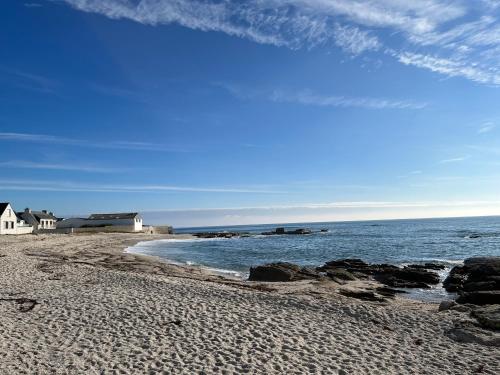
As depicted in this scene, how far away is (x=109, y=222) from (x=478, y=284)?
78.4 m

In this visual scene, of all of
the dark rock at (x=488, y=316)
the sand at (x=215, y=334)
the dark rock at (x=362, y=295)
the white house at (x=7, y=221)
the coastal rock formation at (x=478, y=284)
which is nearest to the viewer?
the sand at (x=215, y=334)

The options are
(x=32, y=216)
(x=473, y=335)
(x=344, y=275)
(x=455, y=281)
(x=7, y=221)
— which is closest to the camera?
(x=473, y=335)

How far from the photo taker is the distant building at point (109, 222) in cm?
8256

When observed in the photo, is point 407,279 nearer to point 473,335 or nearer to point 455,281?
point 455,281

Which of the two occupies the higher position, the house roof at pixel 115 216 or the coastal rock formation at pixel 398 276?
the house roof at pixel 115 216

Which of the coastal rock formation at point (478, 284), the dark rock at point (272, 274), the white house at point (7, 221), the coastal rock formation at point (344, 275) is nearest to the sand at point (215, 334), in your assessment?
the coastal rock formation at point (478, 284)

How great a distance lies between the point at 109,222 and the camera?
85812mm

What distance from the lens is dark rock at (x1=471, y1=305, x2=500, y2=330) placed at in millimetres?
11453

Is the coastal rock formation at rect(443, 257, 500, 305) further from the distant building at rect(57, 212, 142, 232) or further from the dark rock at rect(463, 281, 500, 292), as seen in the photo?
the distant building at rect(57, 212, 142, 232)

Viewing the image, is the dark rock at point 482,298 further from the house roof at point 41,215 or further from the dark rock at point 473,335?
the house roof at point 41,215

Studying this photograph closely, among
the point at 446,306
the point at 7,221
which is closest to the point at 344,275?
the point at 446,306

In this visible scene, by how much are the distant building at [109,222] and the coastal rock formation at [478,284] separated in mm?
68621

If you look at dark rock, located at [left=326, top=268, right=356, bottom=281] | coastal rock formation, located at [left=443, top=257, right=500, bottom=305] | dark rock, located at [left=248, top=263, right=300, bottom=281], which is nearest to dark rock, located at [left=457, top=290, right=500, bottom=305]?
coastal rock formation, located at [left=443, top=257, right=500, bottom=305]

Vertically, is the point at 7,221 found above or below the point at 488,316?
above
